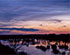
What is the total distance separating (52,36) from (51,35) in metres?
0.64

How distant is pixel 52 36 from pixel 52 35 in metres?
0.46

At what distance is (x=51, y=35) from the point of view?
7650 cm

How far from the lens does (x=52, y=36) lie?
7669 centimetres

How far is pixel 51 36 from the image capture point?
76625mm

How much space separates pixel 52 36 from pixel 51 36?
0.43 meters

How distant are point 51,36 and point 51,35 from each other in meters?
0.45

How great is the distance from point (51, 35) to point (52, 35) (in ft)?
1.94

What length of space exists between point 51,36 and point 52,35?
2.16 feet

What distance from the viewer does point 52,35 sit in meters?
76.9
